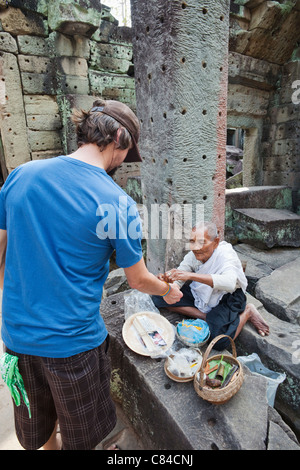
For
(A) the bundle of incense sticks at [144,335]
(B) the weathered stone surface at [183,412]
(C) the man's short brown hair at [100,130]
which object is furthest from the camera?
(A) the bundle of incense sticks at [144,335]

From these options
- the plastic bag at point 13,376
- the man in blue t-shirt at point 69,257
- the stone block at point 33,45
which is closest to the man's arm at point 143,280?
the man in blue t-shirt at point 69,257

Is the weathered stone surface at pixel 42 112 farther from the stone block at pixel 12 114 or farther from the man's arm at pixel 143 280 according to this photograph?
the man's arm at pixel 143 280

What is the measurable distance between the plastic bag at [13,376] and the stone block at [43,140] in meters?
5.55

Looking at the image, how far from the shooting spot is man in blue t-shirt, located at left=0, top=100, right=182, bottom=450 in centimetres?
113

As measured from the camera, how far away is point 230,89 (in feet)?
17.1

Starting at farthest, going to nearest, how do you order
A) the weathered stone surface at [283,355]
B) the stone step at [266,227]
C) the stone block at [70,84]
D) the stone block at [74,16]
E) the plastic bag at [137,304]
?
the stone block at [70,84], the stone block at [74,16], the stone step at [266,227], the plastic bag at [137,304], the weathered stone surface at [283,355]

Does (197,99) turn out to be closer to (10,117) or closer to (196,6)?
(196,6)

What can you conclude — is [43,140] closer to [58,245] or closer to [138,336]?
[138,336]

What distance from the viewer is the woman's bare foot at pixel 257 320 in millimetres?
2355

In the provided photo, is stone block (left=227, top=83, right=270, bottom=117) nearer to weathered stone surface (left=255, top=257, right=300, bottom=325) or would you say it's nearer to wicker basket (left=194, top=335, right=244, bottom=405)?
weathered stone surface (left=255, top=257, right=300, bottom=325)

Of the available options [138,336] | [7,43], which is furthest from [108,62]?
[138,336]

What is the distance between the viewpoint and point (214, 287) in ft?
6.79

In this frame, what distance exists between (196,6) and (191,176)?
1.31 meters

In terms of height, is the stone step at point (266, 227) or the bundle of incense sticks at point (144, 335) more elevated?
the stone step at point (266, 227)
